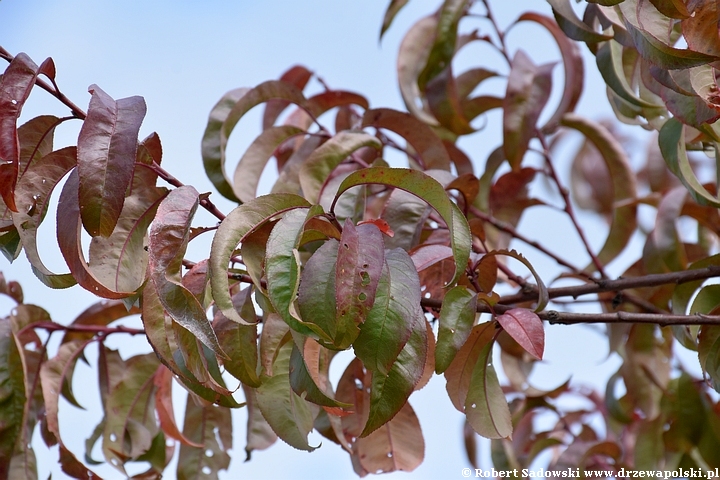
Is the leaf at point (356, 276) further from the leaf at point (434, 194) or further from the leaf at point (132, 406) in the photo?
the leaf at point (132, 406)

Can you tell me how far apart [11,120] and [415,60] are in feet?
3.08

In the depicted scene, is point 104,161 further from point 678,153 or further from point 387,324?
point 678,153

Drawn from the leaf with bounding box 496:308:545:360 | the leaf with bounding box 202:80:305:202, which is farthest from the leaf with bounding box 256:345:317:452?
the leaf with bounding box 202:80:305:202

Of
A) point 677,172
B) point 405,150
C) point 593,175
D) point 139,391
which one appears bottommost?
point 139,391

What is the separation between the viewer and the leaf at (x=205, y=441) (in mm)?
1243

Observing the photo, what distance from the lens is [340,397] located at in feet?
3.70

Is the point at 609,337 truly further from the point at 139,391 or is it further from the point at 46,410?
the point at 46,410

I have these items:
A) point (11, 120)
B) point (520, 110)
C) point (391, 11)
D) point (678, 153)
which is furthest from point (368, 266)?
point (391, 11)

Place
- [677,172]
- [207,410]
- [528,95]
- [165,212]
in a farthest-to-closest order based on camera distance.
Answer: [528,95], [207,410], [677,172], [165,212]

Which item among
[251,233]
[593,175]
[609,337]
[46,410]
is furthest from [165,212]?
[593,175]

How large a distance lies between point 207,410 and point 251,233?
572mm

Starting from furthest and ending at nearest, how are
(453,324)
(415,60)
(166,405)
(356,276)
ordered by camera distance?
(415,60), (166,405), (453,324), (356,276)

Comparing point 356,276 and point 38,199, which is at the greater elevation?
point 38,199

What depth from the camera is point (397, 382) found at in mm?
751
